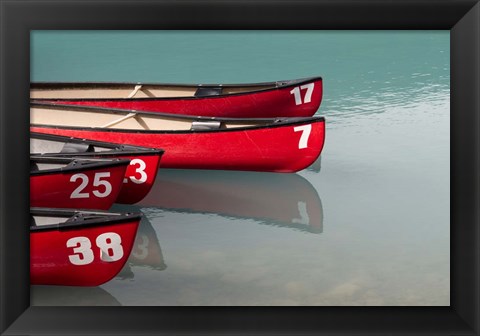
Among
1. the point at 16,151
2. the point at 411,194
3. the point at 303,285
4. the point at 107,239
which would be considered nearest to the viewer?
the point at 16,151

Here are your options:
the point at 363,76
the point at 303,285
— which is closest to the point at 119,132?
the point at 303,285

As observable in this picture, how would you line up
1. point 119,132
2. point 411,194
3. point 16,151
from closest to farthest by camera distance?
point 16,151 → point 411,194 → point 119,132

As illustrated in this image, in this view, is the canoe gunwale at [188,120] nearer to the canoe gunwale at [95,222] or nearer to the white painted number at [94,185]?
the white painted number at [94,185]

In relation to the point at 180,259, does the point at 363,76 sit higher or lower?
higher

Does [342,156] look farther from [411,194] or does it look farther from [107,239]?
[107,239]

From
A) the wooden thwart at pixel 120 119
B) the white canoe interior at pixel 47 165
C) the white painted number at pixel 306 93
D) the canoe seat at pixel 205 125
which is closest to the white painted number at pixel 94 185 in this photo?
the white canoe interior at pixel 47 165

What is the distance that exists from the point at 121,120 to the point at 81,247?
2.49 m

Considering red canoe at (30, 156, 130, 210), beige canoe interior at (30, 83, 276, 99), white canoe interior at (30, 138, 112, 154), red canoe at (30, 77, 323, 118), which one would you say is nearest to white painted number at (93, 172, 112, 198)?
red canoe at (30, 156, 130, 210)

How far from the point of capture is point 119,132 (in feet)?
19.6

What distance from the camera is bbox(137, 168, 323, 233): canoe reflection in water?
5281 mm

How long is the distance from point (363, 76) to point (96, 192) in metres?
5.21

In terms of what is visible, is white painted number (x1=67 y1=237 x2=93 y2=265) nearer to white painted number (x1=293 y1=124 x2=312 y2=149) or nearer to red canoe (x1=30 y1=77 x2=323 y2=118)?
white painted number (x1=293 y1=124 x2=312 y2=149)

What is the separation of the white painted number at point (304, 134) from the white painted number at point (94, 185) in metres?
1.37

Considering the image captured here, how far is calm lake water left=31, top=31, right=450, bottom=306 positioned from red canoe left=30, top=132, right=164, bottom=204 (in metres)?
0.12
